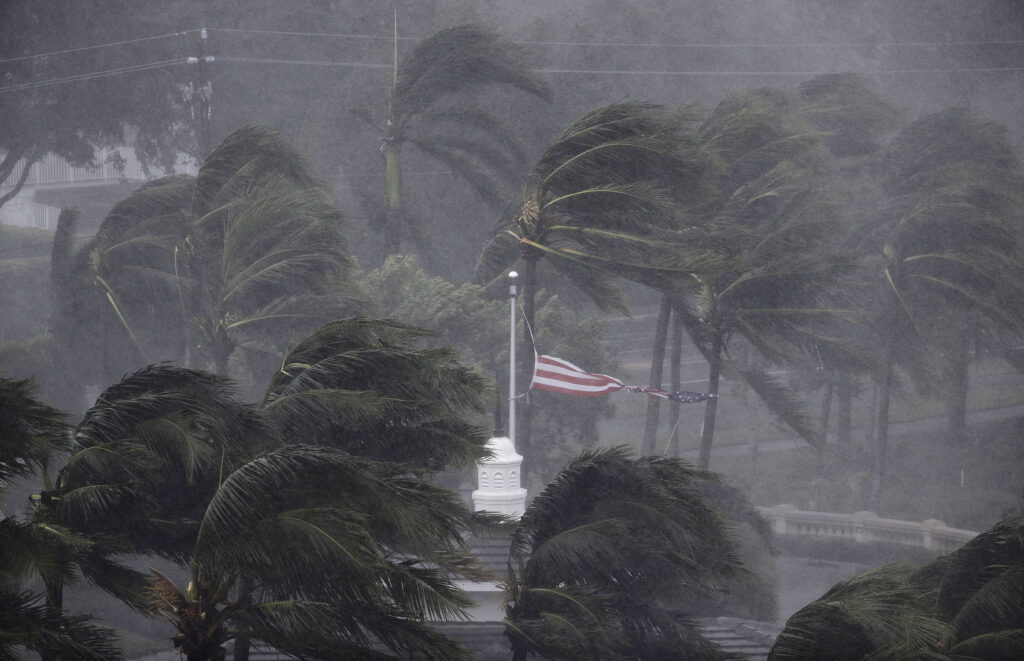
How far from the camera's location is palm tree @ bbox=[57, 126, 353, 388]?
981 inches

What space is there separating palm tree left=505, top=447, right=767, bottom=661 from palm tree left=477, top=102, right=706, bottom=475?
36.8 feet

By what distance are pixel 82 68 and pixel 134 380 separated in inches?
1702

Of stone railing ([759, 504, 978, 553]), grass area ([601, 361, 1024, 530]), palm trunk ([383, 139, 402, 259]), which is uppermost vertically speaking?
palm trunk ([383, 139, 402, 259])

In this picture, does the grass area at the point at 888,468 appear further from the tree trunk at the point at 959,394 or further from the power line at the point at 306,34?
the power line at the point at 306,34

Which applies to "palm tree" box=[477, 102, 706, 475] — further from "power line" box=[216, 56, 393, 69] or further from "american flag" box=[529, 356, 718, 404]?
"power line" box=[216, 56, 393, 69]

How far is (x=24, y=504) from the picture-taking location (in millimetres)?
30547

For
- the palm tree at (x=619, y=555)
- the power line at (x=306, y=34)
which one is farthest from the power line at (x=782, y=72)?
the palm tree at (x=619, y=555)

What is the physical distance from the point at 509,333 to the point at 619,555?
19161mm

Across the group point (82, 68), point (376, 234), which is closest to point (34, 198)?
point (82, 68)

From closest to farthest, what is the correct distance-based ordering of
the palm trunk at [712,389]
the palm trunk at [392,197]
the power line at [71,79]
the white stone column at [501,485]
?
the white stone column at [501,485] → the palm trunk at [712,389] → the palm trunk at [392,197] → the power line at [71,79]

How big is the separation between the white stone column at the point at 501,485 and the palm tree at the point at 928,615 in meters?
6.68

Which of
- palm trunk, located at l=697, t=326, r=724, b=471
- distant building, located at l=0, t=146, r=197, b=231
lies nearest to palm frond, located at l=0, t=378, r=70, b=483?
palm trunk, located at l=697, t=326, r=724, b=471

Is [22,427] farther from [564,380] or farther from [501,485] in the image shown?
[564,380]

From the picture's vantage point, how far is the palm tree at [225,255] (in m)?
24.9
